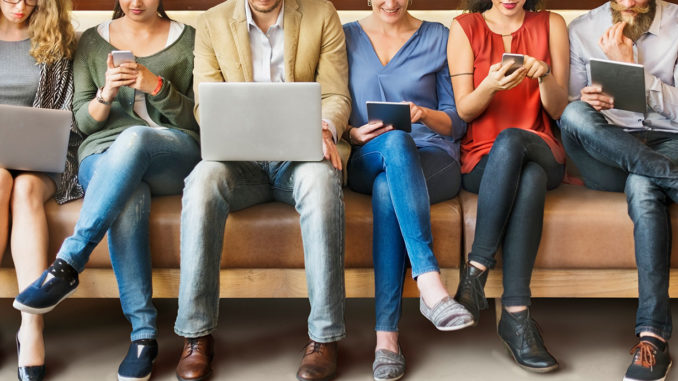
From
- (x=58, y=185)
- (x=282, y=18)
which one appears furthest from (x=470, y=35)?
(x=58, y=185)

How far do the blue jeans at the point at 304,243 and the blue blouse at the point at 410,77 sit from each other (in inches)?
17.7

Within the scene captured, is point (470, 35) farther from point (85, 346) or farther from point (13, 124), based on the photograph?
point (85, 346)

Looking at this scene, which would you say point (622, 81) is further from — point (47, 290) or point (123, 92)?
point (47, 290)

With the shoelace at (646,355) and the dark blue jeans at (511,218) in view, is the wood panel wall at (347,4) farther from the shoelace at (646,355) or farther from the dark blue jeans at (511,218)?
the shoelace at (646,355)

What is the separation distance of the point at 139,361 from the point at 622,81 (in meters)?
1.41

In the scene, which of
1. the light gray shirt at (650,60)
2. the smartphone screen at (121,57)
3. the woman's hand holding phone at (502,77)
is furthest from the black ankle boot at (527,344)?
the smartphone screen at (121,57)

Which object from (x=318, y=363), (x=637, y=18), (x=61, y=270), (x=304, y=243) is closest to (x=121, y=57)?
(x=61, y=270)

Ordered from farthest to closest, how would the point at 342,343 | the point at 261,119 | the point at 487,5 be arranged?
the point at 487,5
the point at 342,343
the point at 261,119

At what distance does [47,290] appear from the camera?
1.60 meters

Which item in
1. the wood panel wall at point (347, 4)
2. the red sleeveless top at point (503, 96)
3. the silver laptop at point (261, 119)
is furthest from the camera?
the wood panel wall at point (347, 4)

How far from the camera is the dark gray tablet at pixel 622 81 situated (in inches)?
70.6

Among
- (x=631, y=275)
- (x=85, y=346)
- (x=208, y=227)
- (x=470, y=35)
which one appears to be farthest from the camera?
(x=470, y=35)

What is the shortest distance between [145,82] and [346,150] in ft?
1.85

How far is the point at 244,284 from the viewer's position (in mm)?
1801
